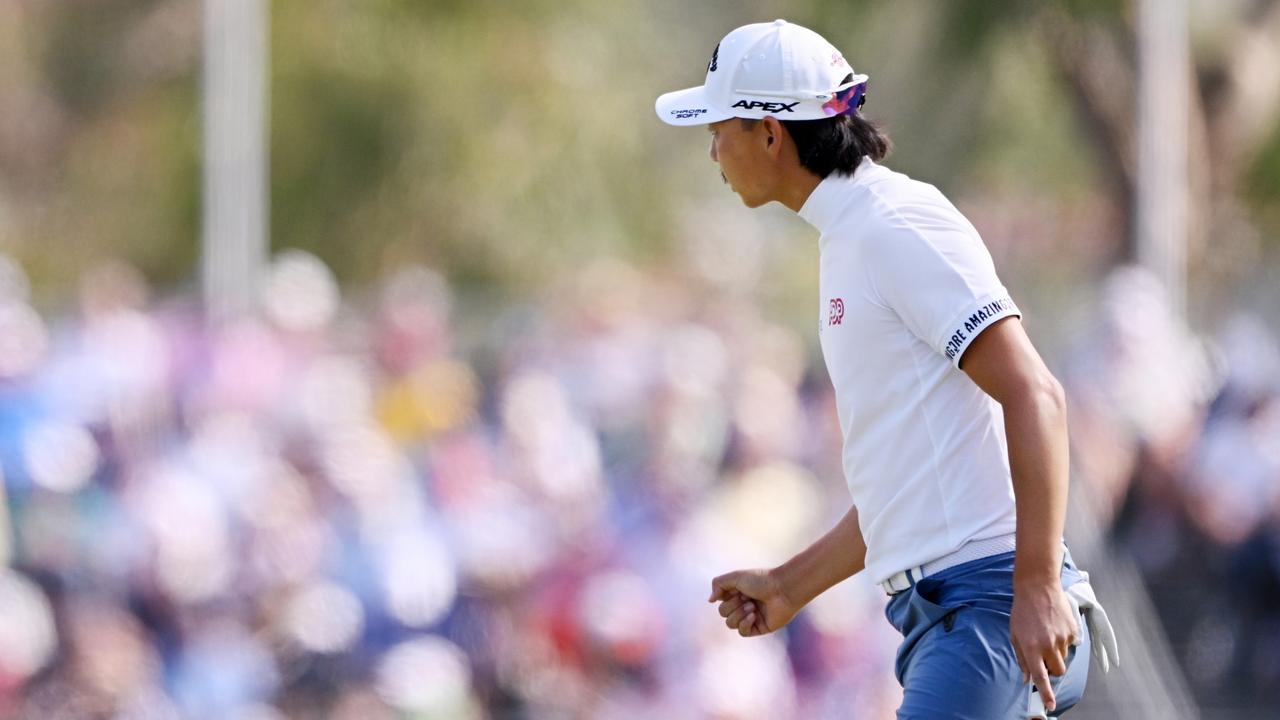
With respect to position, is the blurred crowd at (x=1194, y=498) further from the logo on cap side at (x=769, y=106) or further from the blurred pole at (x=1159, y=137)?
the logo on cap side at (x=769, y=106)

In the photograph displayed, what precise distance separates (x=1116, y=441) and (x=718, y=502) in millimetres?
2098

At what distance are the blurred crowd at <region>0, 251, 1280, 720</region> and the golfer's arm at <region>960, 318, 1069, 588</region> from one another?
5.13 meters

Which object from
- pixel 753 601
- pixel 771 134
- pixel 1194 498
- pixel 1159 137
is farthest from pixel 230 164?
pixel 771 134

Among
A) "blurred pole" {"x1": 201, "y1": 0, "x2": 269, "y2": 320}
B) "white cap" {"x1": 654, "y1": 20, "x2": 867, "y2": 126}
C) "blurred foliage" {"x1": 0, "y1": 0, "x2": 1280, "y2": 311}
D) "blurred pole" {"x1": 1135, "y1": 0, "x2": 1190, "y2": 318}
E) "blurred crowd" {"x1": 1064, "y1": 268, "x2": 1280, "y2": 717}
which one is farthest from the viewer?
"blurred foliage" {"x1": 0, "y1": 0, "x2": 1280, "y2": 311}

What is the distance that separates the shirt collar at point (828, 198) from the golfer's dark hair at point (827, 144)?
16 mm

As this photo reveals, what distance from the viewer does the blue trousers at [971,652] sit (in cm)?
328

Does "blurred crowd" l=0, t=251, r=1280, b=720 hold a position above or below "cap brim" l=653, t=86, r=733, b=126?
above

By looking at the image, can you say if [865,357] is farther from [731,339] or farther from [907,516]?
[731,339]

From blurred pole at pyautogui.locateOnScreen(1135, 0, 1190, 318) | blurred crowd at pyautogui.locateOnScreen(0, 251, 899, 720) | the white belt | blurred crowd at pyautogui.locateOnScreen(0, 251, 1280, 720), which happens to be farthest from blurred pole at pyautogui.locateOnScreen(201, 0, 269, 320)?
the white belt

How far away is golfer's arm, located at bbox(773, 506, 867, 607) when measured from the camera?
12.6ft

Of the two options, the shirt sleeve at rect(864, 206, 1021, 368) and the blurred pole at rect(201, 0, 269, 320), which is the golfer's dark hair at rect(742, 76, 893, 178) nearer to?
the shirt sleeve at rect(864, 206, 1021, 368)

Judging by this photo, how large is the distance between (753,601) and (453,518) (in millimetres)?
4593

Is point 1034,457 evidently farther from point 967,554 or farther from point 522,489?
point 522,489

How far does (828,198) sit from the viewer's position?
3.56 metres
